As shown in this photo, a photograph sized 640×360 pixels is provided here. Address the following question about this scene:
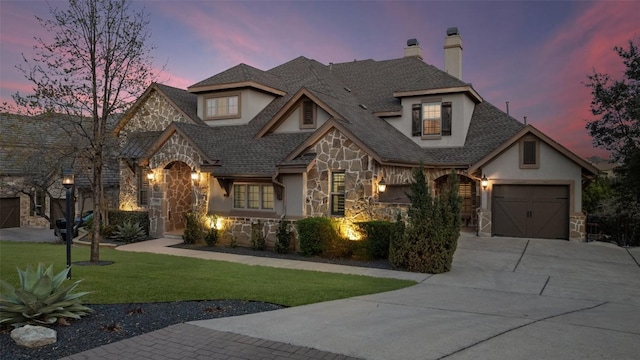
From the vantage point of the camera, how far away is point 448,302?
9227 millimetres

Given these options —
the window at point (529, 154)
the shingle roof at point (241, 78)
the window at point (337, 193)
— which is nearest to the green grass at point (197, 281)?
the window at point (337, 193)

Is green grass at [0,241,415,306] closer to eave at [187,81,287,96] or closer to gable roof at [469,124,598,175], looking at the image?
gable roof at [469,124,598,175]

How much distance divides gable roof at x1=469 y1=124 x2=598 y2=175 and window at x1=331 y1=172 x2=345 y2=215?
632 centimetres

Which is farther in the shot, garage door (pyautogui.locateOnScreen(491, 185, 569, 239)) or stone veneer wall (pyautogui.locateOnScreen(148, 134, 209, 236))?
stone veneer wall (pyautogui.locateOnScreen(148, 134, 209, 236))

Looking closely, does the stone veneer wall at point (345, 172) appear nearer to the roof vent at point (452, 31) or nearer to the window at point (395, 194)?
the window at point (395, 194)

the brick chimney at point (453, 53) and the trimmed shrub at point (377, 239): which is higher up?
the brick chimney at point (453, 53)

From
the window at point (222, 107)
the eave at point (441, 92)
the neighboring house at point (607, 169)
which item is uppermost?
the eave at point (441, 92)

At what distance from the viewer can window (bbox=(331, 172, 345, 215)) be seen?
17.1m

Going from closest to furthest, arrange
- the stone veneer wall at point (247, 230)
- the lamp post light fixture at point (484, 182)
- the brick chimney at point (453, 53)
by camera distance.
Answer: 1. the stone veneer wall at point (247, 230)
2. the lamp post light fixture at point (484, 182)
3. the brick chimney at point (453, 53)

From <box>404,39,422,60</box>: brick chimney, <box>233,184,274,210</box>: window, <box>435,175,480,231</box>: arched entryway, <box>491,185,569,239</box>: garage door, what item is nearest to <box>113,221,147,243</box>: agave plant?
<box>233,184,274,210</box>: window

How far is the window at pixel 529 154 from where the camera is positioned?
18781 mm

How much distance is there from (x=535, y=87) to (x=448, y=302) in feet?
59.2

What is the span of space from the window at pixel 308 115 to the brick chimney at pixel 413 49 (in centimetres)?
1202

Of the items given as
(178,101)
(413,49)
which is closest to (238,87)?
(178,101)
